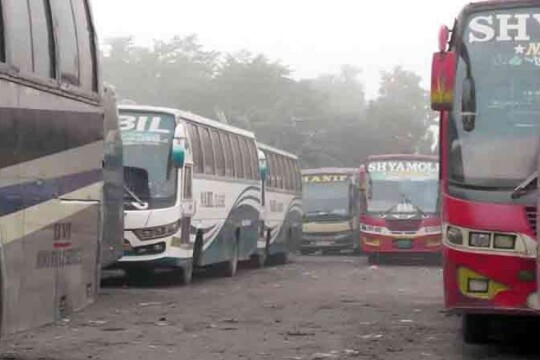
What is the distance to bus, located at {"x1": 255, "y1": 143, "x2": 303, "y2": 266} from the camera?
25.8m

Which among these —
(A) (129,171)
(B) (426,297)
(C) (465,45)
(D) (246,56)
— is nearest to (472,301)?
(C) (465,45)

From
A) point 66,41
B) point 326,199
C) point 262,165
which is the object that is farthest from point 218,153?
point 326,199

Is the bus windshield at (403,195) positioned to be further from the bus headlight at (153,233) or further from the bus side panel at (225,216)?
the bus headlight at (153,233)

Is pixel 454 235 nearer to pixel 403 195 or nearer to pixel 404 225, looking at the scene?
pixel 404 225

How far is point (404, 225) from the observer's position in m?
28.0

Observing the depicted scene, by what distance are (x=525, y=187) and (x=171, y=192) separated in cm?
893

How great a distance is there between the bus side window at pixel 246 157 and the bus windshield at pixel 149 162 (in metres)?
5.68

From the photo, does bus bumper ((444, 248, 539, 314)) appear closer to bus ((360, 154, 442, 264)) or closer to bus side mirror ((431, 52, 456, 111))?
bus side mirror ((431, 52, 456, 111))

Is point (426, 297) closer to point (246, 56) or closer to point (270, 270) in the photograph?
point (270, 270)

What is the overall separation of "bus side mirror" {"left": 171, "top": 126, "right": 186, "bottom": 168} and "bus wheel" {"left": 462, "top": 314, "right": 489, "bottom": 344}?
7.90 meters

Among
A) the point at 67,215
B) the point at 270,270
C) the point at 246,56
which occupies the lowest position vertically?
the point at 270,270

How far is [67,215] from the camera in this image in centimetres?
806

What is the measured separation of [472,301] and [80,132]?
11.2 ft

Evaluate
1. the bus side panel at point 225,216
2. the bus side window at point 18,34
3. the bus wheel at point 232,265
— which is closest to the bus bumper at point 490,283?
the bus side window at point 18,34
